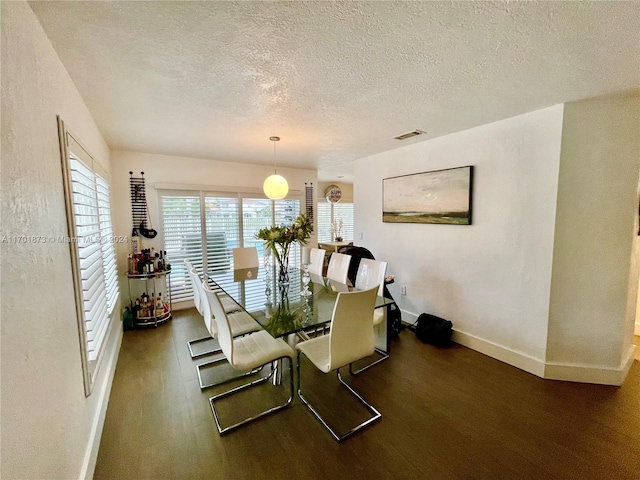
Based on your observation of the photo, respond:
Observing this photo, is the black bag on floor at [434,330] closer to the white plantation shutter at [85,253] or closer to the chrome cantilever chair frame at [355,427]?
the chrome cantilever chair frame at [355,427]

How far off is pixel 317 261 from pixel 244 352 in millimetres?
1932

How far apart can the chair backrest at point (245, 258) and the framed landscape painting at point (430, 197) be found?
204 centimetres

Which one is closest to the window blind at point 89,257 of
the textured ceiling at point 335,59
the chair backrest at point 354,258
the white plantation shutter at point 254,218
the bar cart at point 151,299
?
the textured ceiling at point 335,59

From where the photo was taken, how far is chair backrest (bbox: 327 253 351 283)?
10.7 ft

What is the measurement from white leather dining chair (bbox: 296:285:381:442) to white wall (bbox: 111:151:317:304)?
3140mm

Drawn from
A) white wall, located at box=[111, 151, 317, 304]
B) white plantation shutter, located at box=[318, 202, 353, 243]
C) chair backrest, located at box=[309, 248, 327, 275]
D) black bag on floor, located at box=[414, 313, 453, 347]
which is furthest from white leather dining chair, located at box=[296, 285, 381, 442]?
white plantation shutter, located at box=[318, 202, 353, 243]

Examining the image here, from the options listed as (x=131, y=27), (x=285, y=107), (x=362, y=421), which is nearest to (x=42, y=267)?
(x=131, y=27)

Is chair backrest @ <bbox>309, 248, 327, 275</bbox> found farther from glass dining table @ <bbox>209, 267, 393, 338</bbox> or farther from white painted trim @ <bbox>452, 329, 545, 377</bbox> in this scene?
white painted trim @ <bbox>452, 329, 545, 377</bbox>

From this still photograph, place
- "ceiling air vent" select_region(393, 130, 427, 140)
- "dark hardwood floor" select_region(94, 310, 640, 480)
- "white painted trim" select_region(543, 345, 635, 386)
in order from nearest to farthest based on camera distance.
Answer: "dark hardwood floor" select_region(94, 310, 640, 480)
"white painted trim" select_region(543, 345, 635, 386)
"ceiling air vent" select_region(393, 130, 427, 140)

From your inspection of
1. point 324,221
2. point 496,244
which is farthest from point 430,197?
point 324,221

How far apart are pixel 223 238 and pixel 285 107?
9.07 ft

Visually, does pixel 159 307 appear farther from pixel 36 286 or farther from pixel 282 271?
pixel 36 286

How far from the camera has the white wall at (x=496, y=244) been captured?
2.43 m

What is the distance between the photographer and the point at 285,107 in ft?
7.34
